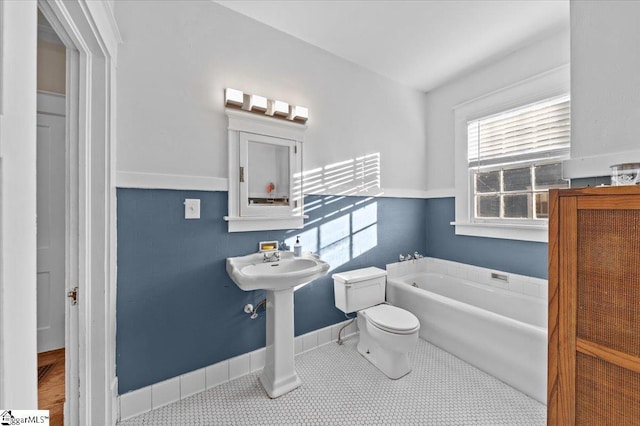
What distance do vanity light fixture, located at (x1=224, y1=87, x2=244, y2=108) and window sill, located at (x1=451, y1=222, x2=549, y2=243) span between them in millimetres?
2367

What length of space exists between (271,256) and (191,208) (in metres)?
0.64

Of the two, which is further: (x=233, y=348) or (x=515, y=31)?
(x=515, y=31)

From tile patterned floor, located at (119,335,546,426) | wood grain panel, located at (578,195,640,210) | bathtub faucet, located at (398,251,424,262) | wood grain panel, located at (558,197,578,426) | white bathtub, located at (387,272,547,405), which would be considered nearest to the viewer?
wood grain panel, located at (578,195,640,210)

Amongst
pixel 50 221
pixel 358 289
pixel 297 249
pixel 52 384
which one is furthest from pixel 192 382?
pixel 50 221

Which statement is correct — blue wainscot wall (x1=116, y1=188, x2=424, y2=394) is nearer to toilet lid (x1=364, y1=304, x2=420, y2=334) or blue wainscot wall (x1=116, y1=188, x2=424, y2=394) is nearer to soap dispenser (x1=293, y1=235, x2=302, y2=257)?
soap dispenser (x1=293, y1=235, x2=302, y2=257)

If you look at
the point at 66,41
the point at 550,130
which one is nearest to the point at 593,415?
the point at 550,130

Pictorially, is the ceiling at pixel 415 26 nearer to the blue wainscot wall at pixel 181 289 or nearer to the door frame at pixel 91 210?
the door frame at pixel 91 210

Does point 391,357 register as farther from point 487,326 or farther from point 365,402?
point 487,326

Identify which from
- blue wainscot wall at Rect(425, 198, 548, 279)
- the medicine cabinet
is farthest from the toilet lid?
blue wainscot wall at Rect(425, 198, 548, 279)

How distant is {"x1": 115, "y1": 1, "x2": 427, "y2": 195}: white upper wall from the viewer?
153cm

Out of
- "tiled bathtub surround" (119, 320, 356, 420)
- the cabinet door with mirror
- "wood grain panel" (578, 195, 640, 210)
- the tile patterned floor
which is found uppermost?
the cabinet door with mirror

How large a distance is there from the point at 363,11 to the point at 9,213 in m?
2.17

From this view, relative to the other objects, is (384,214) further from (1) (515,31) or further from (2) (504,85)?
(1) (515,31)

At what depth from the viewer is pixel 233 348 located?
6.14 feet
